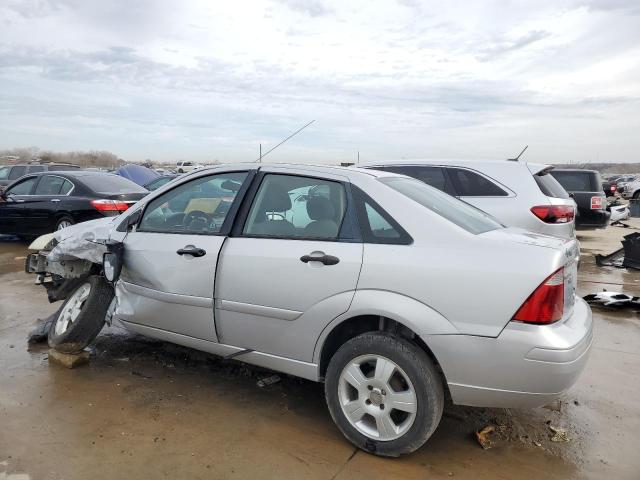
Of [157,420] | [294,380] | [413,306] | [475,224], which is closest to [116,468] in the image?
[157,420]

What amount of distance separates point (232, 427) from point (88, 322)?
1.68 metres

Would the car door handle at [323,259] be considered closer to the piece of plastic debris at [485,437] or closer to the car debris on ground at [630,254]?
the piece of plastic debris at [485,437]

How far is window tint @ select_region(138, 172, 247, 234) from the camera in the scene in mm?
3572

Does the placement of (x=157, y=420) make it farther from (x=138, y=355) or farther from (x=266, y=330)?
(x=138, y=355)

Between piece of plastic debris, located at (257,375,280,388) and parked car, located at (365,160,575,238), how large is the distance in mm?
3221

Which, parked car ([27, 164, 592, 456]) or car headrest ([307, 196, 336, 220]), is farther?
car headrest ([307, 196, 336, 220])

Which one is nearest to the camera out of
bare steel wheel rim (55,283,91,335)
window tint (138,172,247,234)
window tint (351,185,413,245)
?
window tint (351,185,413,245)

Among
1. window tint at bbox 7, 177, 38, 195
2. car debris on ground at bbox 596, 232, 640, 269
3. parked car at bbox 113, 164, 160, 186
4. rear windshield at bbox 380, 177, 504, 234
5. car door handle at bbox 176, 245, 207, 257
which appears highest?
rear windshield at bbox 380, 177, 504, 234

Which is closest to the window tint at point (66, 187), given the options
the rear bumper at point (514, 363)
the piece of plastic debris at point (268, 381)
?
the piece of plastic debris at point (268, 381)

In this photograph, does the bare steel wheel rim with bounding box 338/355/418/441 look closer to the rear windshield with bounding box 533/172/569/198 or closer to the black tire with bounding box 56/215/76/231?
the rear windshield with bounding box 533/172/569/198

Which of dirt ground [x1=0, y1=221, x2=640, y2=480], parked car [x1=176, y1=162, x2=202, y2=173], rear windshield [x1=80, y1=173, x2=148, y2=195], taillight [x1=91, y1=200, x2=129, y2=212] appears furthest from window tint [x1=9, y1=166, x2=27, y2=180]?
parked car [x1=176, y1=162, x2=202, y2=173]

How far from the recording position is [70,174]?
938 cm

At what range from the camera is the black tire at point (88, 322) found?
4.04 m

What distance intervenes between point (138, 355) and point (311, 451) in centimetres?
210
